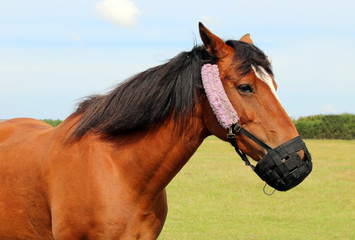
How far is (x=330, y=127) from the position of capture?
4038cm

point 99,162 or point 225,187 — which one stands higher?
point 99,162

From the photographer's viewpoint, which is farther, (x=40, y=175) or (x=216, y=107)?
(x=40, y=175)

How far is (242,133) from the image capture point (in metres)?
2.87

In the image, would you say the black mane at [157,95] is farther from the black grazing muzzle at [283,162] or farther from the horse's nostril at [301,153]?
the horse's nostril at [301,153]

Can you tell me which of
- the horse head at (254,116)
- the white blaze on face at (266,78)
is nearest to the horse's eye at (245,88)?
the horse head at (254,116)

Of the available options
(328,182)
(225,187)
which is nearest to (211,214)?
(225,187)

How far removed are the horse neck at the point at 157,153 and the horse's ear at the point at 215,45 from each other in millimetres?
513

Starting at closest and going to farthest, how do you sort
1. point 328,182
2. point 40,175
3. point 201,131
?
point 201,131 < point 40,175 < point 328,182

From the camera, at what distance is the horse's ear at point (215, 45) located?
2.86 metres

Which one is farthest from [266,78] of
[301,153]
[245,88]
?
[301,153]

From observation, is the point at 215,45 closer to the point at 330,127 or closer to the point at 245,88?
the point at 245,88

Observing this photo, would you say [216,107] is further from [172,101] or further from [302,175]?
[302,175]

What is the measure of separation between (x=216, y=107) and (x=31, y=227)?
192 centimetres

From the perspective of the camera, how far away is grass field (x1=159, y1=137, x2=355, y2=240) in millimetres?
8227
